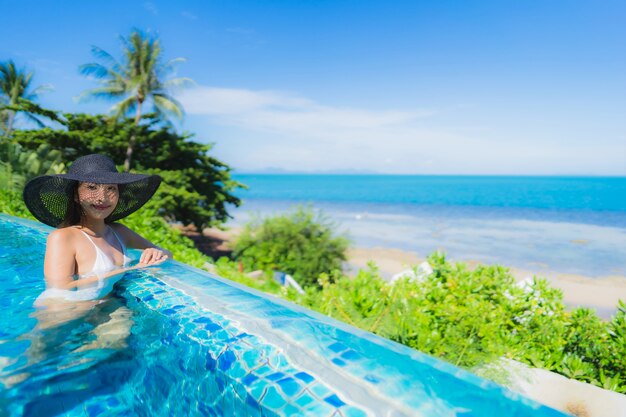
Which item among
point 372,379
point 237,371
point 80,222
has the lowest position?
point 237,371

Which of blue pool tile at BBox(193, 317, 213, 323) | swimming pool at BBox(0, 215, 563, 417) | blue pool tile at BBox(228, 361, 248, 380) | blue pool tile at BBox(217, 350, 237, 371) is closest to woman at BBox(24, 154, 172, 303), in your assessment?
swimming pool at BBox(0, 215, 563, 417)

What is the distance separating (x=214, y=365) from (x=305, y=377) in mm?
642

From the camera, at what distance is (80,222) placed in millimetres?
2936

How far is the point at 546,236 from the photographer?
24562mm

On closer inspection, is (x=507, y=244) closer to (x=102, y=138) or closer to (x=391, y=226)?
(x=391, y=226)

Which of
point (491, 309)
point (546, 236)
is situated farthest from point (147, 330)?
point (546, 236)

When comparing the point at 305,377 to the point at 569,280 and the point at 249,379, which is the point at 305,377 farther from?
the point at 569,280

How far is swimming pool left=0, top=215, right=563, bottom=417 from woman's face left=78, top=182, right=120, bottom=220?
2.49ft

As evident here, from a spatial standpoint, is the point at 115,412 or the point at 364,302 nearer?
the point at 115,412

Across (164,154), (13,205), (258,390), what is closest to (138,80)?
(164,154)

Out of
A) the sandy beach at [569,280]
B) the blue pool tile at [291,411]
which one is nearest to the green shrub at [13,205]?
the sandy beach at [569,280]

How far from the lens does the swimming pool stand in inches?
73.5

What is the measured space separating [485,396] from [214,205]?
1899 cm

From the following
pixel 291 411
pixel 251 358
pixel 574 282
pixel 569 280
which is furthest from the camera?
pixel 569 280
